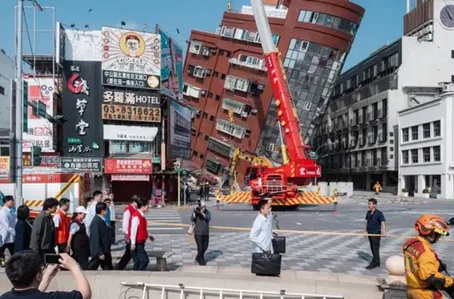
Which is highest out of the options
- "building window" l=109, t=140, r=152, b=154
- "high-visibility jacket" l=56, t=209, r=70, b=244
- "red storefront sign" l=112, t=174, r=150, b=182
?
"building window" l=109, t=140, r=152, b=154

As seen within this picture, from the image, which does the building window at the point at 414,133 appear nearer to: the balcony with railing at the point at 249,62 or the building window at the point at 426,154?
the building window at the point at 426,154

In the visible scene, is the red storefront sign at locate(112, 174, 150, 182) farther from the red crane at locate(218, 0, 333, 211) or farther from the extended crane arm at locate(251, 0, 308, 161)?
the extended crane arm at locate(251, 0, 308, 161)

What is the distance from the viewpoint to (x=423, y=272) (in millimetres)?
4602

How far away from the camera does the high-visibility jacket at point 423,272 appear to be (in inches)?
180

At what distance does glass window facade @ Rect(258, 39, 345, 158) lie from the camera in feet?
175

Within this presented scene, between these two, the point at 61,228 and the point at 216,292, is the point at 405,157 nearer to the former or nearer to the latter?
the point at 61,228

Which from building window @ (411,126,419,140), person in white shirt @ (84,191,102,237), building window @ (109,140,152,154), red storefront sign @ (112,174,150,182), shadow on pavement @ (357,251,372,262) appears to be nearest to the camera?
person in white shirt @ (84,191,102,237)

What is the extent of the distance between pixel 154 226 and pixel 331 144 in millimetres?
64142

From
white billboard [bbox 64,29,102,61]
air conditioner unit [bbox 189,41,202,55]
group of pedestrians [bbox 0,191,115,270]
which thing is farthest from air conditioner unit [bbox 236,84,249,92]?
group of pedestrians [bbox 0,191,115,270]

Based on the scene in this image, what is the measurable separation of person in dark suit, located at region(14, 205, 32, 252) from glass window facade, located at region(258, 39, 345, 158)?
45100mm

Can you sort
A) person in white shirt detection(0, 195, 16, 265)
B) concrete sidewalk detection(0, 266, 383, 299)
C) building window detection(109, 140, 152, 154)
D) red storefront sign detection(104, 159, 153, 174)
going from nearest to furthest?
concrete sidewalk detection(0, 266, 383, 299) < person in white shirt detection(0, 195, 16, 265) < red storefront sign detection(104, 159, 153, 174) < building window detection(109, 140, 152, 154)

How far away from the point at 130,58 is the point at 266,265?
100 ft

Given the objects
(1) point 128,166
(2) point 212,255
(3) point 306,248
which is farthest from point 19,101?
(1) point 128,166

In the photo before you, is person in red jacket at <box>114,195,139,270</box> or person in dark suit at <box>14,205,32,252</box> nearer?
person in dark suit at <box>14,205,32,252</box>
